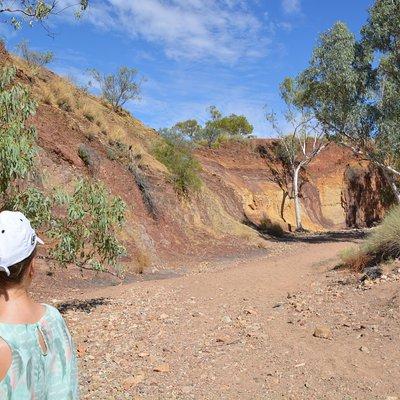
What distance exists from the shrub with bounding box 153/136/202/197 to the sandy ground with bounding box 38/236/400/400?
12.0 meters

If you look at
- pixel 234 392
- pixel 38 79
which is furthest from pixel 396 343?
pixel 38 79

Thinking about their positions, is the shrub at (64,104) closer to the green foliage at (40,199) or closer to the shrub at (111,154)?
the shrub at (111,154)

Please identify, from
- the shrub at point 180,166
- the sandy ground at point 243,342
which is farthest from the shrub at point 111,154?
the sandy ground at point 243,342

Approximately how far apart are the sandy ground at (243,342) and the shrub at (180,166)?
12.0 metres

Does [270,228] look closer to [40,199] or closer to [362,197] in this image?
[362,197]

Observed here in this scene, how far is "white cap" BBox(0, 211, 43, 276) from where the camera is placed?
1.84 meters

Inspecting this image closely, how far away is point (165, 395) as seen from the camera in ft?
16.1

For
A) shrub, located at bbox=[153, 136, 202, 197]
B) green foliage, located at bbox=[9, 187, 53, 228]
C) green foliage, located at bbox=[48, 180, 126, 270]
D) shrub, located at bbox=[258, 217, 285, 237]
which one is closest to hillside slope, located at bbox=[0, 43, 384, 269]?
shrub, located at bbox=[258, 217, 285, 237]

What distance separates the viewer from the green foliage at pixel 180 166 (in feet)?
73.1

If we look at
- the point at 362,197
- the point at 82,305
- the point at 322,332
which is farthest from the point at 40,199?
the point at 362,197

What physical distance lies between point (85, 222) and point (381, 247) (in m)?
6.22

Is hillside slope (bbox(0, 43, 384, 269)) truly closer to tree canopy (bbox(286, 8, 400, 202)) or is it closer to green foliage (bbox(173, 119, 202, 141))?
tree canopy (bbox(286, 8, 400, 202))

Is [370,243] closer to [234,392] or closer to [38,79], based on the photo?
[234,392]

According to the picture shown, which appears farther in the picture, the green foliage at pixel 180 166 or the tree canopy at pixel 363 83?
the green foliage at pixel 180 166
